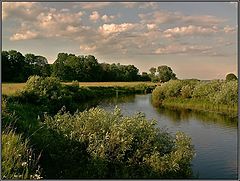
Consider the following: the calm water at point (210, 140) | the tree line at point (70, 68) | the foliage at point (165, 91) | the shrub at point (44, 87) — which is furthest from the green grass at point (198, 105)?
the shrub at point (44, 87)

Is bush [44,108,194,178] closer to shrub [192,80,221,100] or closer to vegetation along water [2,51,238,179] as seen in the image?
vegetation along water [2,51,238,179]

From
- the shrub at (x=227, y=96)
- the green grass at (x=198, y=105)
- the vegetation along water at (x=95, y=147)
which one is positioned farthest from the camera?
the green grass at (x=198, y=105)

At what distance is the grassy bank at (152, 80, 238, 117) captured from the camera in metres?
24.6

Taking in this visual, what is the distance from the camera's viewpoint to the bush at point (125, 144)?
8.73m

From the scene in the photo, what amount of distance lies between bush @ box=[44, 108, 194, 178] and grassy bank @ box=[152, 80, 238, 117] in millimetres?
14481

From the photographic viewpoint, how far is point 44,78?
661 inches

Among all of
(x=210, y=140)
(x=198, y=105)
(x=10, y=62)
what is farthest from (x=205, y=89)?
(x=10, y=62)

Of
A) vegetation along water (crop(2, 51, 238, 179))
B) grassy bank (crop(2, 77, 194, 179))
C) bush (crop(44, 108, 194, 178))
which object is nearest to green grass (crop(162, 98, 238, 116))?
vegetation along water (crop(2, 51, 238, 179))

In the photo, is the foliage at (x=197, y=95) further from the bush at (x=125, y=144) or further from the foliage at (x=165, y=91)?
the bush at (x=125, y=144)

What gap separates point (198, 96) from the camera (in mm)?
28594

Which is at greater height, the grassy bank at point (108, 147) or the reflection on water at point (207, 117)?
the grassy bank at point (108, 147)

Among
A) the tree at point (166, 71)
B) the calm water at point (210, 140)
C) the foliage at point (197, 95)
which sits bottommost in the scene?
the calm water at point (210, 140)

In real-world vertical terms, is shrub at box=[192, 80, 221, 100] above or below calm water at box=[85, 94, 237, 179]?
above

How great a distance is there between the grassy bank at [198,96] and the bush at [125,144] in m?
14.5
